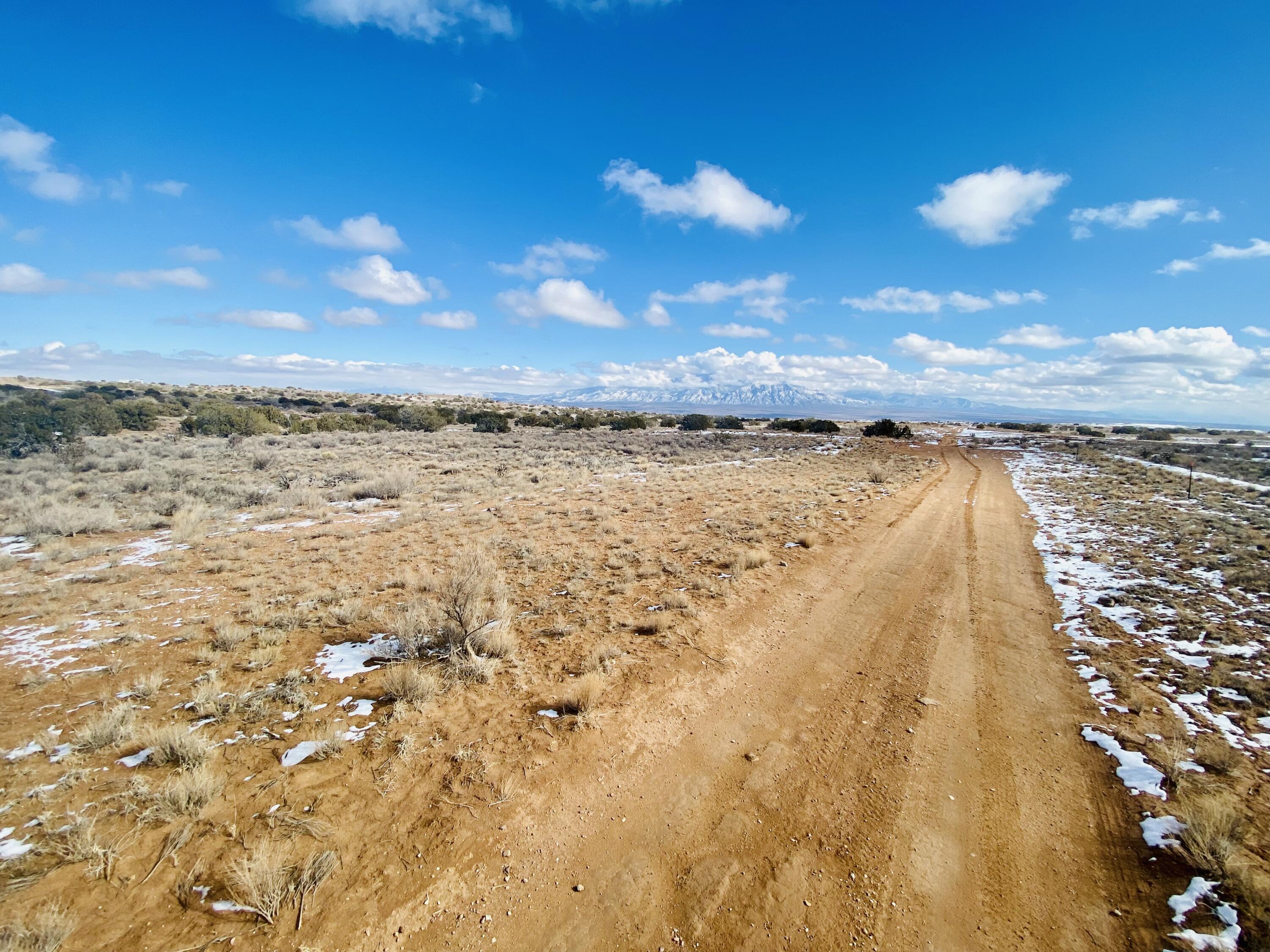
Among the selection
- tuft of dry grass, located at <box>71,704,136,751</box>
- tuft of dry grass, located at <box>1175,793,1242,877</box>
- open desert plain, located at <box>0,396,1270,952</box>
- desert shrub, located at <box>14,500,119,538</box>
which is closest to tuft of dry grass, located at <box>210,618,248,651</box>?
open desert plain, located at <box>0,396,1270,952</box>

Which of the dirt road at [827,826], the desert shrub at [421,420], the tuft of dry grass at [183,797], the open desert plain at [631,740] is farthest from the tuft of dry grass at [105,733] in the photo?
the desert shrub at [421,420]

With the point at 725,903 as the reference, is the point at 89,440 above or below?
above

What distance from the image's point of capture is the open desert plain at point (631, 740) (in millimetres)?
3211

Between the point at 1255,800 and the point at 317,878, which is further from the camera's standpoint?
the point at 1255,800

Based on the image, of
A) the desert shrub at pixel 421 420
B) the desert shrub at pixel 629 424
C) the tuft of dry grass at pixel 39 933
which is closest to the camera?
the tuft of dry grass at pixel 39 933

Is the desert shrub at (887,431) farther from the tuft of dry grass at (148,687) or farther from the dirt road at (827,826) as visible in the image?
the tuft of dry grass at (148,687)

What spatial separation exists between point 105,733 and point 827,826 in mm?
6948

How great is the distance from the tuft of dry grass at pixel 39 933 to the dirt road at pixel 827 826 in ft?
6.36

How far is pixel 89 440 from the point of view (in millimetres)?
23547

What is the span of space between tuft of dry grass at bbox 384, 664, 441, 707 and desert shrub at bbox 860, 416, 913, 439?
163ft

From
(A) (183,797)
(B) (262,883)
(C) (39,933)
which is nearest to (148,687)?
(A) (183,797)

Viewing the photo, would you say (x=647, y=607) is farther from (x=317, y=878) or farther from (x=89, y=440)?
(x=89, y=440)

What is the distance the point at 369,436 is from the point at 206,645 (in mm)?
29565

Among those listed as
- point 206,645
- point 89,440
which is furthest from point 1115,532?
point 89,440
